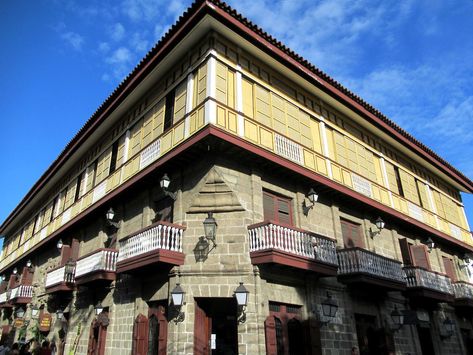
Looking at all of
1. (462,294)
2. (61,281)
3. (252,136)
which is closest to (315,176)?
(252,136)

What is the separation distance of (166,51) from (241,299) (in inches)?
338

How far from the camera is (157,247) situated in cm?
1090

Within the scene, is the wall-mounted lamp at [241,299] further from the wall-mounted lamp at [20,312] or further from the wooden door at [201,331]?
the wall-mounted lamp at [20,312]

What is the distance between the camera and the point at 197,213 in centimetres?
1161

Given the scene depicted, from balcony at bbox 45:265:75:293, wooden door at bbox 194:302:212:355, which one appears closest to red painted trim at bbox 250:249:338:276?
wooden door at bbox 194:302:212:355

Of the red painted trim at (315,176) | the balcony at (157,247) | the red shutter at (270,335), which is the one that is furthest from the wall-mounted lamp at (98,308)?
the red painted trim at (315,176)

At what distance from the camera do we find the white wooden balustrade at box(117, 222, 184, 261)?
11.0 metres

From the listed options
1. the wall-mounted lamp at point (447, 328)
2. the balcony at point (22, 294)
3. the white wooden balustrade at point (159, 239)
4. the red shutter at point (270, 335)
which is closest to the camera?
the red shutter at point (270, 335)

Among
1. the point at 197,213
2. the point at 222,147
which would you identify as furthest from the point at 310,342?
the point at 222,147

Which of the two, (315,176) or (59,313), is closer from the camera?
(315,176)

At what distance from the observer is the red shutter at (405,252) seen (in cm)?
1714

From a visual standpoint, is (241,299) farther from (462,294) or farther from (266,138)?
(462,294)

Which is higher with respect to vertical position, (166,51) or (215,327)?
(166,51)

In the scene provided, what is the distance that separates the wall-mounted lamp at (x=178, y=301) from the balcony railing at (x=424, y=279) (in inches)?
391
